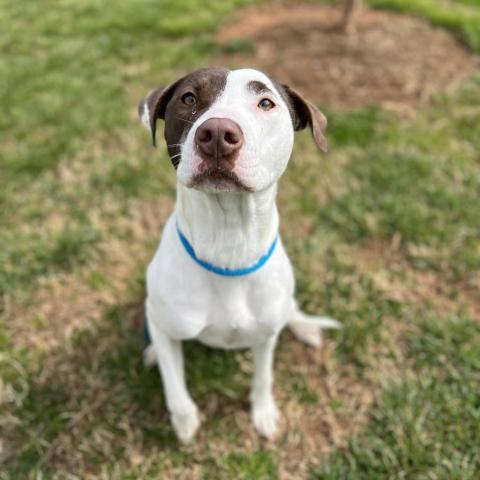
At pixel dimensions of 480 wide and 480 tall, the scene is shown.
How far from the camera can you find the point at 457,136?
4988 mm

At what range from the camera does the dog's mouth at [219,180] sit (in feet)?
6.03

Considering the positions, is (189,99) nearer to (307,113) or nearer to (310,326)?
(307,113)

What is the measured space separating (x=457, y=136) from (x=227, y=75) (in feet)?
11.9

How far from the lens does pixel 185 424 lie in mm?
2857

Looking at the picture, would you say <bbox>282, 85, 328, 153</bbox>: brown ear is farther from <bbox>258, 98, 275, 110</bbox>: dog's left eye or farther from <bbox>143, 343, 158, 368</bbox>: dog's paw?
<bbox>143, 343, 158, 368</bbox>: dog's paw

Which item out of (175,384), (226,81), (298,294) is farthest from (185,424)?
(226,81)

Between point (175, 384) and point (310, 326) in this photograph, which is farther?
point (310, 326)

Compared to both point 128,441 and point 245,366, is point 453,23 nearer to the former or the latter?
point 245,366

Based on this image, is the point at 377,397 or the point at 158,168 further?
the point at 158,168

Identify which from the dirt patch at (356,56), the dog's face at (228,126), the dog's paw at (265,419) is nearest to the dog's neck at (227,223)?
the dog's face at (228,126)

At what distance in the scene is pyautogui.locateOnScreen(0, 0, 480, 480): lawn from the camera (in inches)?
115

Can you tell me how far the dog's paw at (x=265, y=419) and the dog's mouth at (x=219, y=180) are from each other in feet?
5.35

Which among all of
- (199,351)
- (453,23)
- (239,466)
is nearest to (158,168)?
(199,351)

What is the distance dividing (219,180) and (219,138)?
0.57 ft
